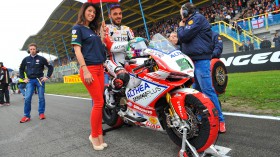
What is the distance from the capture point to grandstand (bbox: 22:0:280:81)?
15.7 metres

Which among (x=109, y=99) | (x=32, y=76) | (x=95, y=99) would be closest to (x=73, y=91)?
(x=32, y=76)

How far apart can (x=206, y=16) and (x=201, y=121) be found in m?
23.3

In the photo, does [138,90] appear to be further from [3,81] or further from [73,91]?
[73,91]

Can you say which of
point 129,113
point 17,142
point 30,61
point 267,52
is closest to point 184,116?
point 129,113

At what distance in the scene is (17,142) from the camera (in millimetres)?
4379

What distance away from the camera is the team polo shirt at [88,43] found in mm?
3568

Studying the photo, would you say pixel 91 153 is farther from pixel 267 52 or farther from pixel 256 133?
pixel 267 52

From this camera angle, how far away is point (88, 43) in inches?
145

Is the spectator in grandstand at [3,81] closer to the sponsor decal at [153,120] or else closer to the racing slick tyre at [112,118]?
the racing slick tyre at [112,118]

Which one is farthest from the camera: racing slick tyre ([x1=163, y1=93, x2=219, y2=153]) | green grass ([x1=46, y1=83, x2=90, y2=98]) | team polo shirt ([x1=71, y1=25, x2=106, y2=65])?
green grass ([x1=46, y1=83, x2=90, y2=98])

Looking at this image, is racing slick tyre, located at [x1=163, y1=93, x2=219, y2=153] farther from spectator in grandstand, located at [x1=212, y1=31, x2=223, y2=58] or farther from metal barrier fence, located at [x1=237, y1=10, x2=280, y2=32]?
metal barrier fence, located at [x1=237, y1=10, x2=280, y2=32]

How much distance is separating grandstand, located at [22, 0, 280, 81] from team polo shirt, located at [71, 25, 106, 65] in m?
9.15

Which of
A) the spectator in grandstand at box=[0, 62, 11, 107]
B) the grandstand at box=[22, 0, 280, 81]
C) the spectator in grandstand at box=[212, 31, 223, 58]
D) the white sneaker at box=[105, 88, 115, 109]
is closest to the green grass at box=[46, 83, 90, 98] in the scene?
the spectator in grandstand at box=[0, 62, 11, 107]

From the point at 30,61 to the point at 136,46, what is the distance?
3980 millimetres
